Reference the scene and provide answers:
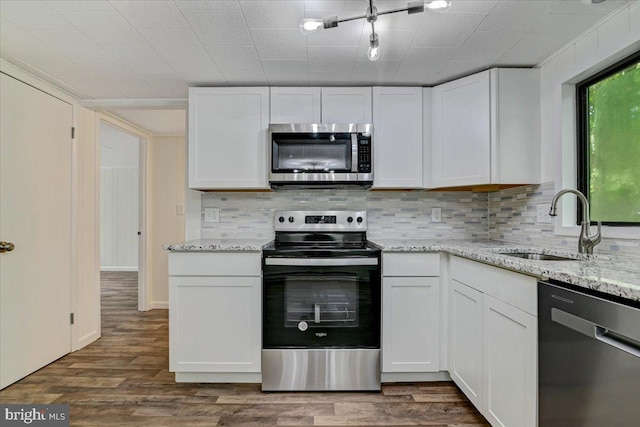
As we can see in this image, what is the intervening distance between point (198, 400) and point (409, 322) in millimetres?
1353

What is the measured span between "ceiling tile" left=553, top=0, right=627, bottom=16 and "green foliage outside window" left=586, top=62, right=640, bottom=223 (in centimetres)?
29

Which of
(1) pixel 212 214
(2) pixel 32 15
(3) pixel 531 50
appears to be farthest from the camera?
(1) pixel 212 214

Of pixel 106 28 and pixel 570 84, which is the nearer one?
pixel 106 28

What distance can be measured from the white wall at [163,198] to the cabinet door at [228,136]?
68.0 inches

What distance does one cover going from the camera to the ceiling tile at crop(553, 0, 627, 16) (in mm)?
1513

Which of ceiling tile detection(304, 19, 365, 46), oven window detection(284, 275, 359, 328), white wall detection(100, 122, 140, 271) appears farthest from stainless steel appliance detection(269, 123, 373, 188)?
white wall detection(100, 122, 140, 271)

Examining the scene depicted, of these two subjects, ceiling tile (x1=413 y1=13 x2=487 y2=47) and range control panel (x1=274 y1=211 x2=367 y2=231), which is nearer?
ceiling tile (x1=413 y1=13 x2=487 y2=47)

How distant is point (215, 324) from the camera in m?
2.14

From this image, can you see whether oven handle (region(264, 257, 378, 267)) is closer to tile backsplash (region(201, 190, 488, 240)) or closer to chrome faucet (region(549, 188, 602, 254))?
tile backsplash (region(201, 190, 488, 240))

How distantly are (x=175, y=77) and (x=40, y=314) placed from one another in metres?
1.89

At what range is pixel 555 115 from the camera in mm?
2008

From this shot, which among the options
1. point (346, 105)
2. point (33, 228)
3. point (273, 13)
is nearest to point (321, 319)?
point (346, 105)

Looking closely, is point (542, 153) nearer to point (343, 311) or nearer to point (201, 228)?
point (343, 311)

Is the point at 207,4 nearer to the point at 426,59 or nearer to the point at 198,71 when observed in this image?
the point at 198,71
